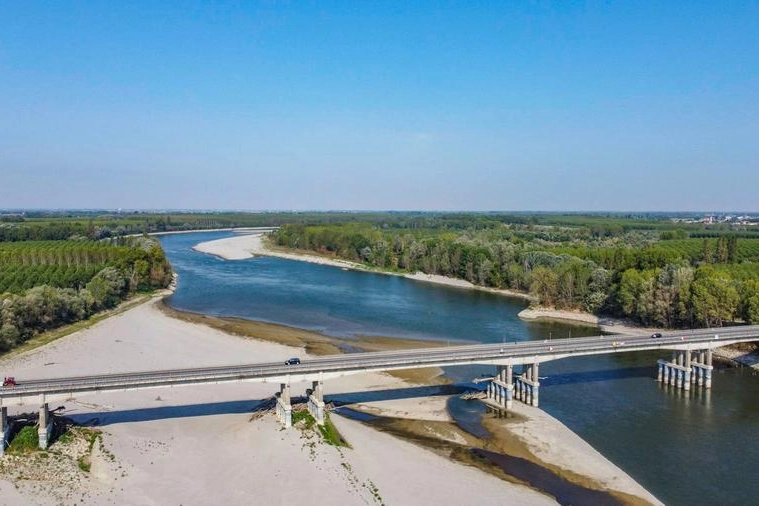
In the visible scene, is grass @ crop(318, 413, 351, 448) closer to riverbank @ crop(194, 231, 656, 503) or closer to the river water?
riverbank @ crop(194, 231, 656, 503)

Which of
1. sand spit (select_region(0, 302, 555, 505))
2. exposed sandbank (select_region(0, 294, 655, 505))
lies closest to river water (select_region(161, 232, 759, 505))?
exposed sandbank (select_region(0, 294, 655, 505))

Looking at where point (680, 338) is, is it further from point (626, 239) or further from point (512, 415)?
point (626, 239)

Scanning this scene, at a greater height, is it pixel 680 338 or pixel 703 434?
pixel 680 338

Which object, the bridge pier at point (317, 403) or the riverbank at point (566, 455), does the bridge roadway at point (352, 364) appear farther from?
the riverbank at point (566, 455)

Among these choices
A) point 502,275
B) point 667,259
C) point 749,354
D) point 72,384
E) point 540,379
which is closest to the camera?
point 72,384

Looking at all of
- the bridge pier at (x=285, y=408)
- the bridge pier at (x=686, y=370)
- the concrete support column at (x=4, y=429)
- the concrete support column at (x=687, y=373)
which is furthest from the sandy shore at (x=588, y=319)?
the concrete support column at (x=4, y=429)

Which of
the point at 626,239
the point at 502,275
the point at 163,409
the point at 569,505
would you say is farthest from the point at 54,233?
the point at 569,505
